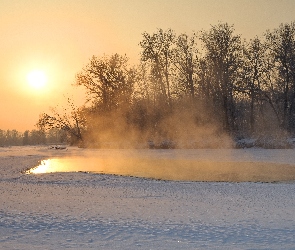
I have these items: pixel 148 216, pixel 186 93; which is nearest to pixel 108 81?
pixel 186 93

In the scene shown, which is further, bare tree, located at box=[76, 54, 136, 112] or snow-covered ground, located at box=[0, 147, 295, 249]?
bare tree, located at box=[76, 54, 136, 112]

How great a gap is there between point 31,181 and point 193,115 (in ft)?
96.1

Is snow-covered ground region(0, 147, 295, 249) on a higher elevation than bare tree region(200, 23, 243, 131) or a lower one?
lower

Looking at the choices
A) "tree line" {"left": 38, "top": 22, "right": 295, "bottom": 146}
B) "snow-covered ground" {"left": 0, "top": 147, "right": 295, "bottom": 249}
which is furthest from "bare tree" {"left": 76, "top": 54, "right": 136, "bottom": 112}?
"snow-covered ground" {"left": 0, "top": 147, "right": 295, "bottom": 249}

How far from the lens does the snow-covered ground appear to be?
20.4ft

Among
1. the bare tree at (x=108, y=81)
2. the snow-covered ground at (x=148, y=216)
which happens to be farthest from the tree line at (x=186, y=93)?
the snow-covered ground at (x=148, y=216)

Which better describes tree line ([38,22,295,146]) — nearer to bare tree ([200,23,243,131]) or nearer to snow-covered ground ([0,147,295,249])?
bare tree ([200,23,243,131])

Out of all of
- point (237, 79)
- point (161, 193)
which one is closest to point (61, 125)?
point (237, 79)

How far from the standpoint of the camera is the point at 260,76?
41.2 meters

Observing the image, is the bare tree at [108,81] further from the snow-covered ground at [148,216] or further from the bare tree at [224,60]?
the snow-covered ground at [148,216]

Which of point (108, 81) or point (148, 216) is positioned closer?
point (148, 216)

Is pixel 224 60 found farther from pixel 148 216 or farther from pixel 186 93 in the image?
pixel 148 216

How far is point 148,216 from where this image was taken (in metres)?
7.99

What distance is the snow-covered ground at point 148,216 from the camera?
6.21m
